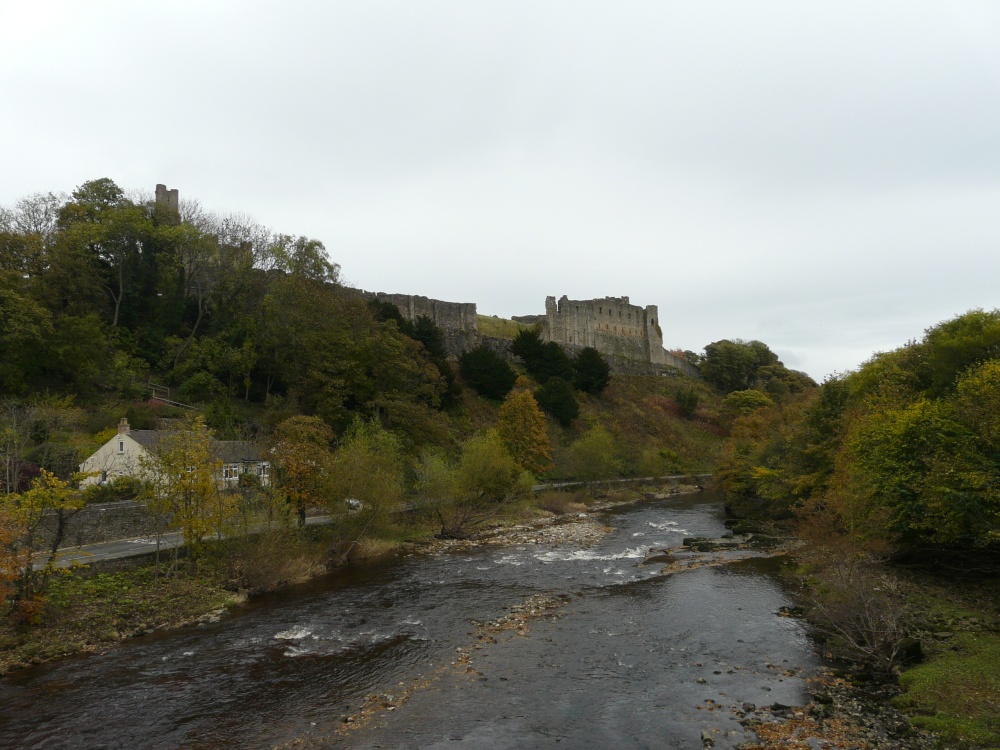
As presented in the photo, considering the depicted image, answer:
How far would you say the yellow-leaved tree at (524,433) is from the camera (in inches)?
1823

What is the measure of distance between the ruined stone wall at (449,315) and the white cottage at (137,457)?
3368 centimetres

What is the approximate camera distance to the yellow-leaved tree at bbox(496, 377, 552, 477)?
152 feet

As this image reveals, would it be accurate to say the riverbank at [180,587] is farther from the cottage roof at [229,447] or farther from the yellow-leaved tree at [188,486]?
the cottage roof at [229,447]

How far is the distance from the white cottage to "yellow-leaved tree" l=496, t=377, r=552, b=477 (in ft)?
61.8

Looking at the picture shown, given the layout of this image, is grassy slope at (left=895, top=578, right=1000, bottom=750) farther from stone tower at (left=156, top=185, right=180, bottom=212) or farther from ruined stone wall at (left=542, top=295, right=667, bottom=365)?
stone tower at (left=156, top=185, right=180, bottom=212)

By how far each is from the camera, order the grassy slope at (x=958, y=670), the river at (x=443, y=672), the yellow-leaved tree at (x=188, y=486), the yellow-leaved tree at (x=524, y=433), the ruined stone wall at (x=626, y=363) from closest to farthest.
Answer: the grassy slope at (x=958, y=670)
the river at (x=443, y=672)
the yellow-leaved tree at (x=188, y=486)
the yellow-leaved tree at (x=524, y=433)
the ruined stone wall at (x=626, y=363)

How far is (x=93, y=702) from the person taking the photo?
44.1 feet

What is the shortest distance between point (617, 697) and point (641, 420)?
57.7 metres

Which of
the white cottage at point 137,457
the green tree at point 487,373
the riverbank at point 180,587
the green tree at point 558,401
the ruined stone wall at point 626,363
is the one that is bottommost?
the riverbank at point 180,587

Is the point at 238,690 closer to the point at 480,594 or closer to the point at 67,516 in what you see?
the point at 480,594

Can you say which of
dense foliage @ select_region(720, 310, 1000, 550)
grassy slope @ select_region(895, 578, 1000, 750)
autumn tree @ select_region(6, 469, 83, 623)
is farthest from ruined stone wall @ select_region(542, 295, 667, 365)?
autumn tree @ select_region(6, 469, 83, 623)

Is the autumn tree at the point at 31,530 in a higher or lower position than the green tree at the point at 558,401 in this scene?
lower

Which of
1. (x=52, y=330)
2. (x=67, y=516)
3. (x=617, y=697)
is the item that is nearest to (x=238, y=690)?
(x=617, y=697)

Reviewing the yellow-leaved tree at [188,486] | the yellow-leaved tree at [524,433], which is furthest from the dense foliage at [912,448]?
the yellow-leaved tree at [188,486]
